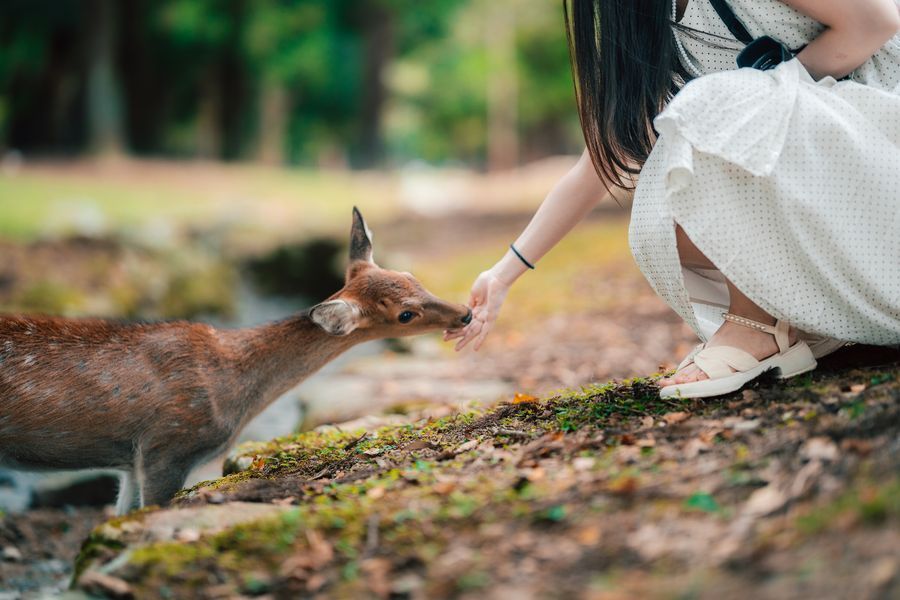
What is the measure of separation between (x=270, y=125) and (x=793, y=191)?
24.2 metres

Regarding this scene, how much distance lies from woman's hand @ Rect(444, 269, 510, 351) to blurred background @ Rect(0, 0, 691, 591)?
804mm

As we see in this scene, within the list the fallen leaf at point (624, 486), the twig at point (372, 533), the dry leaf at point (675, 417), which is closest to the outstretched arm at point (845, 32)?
the dry leaf at point (675, 417)

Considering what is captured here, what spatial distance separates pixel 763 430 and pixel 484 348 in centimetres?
451

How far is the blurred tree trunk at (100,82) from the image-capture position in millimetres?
19375

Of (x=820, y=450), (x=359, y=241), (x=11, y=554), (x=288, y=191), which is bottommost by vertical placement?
(x=11, y=554)

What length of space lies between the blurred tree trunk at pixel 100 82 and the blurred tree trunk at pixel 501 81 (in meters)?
11.7

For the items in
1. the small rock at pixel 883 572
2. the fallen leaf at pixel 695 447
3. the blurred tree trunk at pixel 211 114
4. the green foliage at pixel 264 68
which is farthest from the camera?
the blurred tree trunk at pixel 211 114

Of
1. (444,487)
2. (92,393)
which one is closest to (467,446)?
(444,487)

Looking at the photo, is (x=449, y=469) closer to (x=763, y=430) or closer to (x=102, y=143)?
(x=763, y=430)

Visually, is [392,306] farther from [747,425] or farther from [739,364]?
[747,425]

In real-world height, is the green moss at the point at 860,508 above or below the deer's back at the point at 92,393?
below

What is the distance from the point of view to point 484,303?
12.2 ft

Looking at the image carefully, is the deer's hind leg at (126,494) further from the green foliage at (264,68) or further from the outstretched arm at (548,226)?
the green foliage at (264,68)

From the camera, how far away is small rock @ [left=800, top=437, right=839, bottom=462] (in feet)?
7.34
